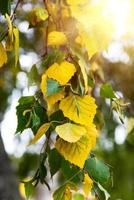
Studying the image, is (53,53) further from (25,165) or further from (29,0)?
(25,165)

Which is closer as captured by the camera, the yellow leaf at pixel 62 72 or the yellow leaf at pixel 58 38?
the yellow leaf at pixel 62 72

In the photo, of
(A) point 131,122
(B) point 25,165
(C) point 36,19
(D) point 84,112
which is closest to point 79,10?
(C) point 36,19

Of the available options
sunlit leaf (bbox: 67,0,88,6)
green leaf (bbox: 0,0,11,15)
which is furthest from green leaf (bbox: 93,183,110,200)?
sunlit leaf (bbox: 67,0,88,6)

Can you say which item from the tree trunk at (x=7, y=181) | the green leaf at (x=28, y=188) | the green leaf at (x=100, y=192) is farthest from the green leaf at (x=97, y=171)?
the tree trunk at (x=7, y=181)

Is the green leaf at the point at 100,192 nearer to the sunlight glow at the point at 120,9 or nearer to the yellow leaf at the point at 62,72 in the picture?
the yellow leaf at the point at 62,72

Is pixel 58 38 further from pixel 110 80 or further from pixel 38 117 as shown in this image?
pixel 110 80

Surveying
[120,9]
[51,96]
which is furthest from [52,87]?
[120,9]

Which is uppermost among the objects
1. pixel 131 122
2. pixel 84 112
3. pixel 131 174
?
pixel 84 112

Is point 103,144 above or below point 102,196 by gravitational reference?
below
